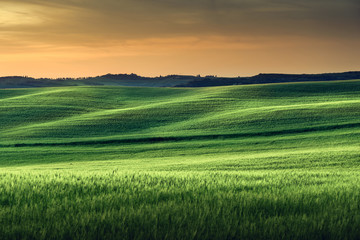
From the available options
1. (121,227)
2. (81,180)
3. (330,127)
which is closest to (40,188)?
(81,180)

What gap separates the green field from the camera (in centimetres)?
458

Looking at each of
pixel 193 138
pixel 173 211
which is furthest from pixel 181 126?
pixel 173 211

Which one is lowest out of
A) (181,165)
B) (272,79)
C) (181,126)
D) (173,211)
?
(181,126)

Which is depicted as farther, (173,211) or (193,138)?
(193,138)

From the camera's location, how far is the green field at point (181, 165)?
4.58 metres

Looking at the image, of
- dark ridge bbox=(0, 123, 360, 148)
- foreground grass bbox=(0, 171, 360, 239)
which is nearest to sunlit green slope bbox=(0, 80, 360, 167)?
dark ridge bbox=(0, 123, 360, 148)

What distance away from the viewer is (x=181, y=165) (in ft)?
68.1

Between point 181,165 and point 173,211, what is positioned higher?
point 173,211

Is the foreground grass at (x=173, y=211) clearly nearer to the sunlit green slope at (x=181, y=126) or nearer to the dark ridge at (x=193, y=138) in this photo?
the sunlit green slope at (x=181, y=126)

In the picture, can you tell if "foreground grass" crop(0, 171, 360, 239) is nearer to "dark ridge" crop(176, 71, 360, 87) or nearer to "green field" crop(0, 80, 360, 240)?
"green field" crop(0, 80, 360, 240)

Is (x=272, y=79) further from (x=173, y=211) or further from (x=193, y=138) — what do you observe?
(x=173, y=211)


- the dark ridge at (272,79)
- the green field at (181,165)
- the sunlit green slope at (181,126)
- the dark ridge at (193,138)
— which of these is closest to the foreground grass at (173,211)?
the green field at (181,165)

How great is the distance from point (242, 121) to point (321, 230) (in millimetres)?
34311

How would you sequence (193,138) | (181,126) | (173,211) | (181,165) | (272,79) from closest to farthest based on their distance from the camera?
(173,211)
(181,165)
(193,138)
(181,126)
(272,79)
